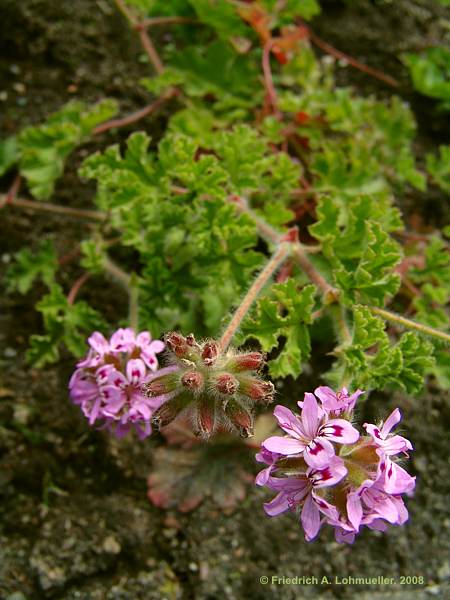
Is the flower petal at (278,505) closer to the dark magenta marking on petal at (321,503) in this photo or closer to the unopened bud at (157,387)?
the dark magenta marking on petal at (321,503)

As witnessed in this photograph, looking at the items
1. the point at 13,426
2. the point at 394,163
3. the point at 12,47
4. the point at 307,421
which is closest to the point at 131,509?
the point at 13,426

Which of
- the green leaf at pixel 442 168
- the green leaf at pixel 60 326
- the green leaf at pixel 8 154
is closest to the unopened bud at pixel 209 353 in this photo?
the green leaf at pixel 60 326

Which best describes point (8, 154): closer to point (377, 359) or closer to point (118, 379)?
point (118, 379)

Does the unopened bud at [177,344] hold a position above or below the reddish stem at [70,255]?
above

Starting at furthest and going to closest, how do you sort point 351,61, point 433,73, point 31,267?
point 351,61, point 433,73, point 31,267

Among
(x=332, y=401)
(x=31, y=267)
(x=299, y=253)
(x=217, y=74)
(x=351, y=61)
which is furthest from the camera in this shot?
(x=351, y=61)

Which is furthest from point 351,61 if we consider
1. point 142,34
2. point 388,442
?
point 388,442
